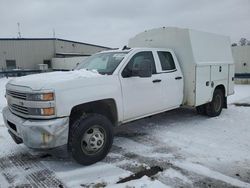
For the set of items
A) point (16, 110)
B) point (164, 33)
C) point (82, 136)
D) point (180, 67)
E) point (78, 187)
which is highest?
point (164, 33)

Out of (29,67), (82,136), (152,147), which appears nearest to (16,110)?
(82,136)

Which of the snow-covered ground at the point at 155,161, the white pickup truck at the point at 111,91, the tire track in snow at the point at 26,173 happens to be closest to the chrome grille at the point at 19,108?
the white pickup truck at the point at 111,91

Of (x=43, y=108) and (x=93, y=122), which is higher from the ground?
(x=43, y=108)

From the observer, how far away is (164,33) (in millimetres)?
6395

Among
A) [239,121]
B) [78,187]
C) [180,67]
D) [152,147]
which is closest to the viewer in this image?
[78,187]

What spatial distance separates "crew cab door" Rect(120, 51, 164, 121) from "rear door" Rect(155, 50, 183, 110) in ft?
0.52

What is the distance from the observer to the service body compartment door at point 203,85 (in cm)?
619

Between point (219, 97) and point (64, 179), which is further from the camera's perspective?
point (219, 97)

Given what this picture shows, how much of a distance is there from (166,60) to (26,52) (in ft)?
94.1

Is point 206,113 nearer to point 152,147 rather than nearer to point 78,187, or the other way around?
point 152,147

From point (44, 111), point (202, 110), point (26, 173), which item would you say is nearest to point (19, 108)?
point (44, 111)

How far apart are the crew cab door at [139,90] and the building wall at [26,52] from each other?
94.1 ft

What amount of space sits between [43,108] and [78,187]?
1239mm

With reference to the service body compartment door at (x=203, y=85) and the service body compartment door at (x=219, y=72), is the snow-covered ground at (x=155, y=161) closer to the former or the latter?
the service body compartment door at (x=203, y=85)
